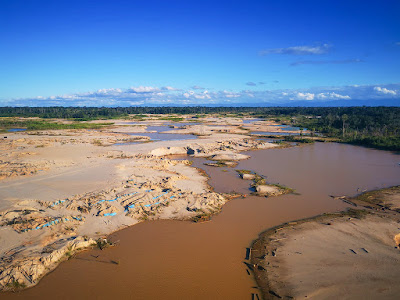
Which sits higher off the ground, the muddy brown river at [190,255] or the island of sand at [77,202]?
the island of sand at [77,202]

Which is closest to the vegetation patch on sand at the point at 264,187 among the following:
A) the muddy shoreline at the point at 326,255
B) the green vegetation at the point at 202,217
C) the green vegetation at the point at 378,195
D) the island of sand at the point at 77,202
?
the island of sand at the point at 77,202

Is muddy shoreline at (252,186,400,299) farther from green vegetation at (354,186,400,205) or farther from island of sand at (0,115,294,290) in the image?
island of sand at (0,115,294,290)

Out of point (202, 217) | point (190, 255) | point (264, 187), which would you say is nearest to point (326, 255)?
point (190, 255)

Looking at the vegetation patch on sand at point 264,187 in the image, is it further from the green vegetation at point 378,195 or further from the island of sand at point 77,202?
the green vegetation at point 378,195

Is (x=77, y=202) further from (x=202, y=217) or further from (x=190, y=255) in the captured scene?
(x=190, y=255)

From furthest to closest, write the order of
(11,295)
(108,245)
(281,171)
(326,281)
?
(281,171) → (108,245) → (326,281) → (11,295)

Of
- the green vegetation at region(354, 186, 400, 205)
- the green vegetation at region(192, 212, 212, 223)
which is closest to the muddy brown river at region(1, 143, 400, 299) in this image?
the green vegetation at region(192, 212, 212, 223)

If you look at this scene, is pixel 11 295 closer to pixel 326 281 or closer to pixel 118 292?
pixel 118 292

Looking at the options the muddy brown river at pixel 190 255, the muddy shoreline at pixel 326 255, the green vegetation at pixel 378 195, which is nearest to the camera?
the muddy shoreline at pixel 326 255

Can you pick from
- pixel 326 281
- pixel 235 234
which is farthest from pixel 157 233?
pixel 326 281
